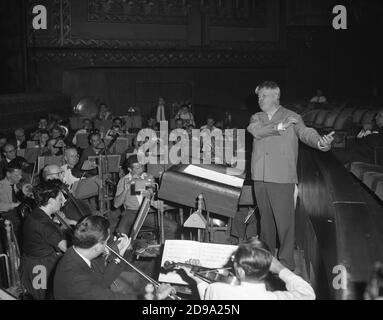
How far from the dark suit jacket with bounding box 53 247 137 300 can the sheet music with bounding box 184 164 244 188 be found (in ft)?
4.72

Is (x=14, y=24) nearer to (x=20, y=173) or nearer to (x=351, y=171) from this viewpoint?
(x=20, y=173)

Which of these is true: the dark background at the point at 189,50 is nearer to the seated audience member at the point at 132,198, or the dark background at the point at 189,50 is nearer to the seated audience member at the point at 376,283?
the seated audience member at the point at 132,198

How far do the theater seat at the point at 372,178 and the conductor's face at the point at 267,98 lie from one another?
37.3 inches

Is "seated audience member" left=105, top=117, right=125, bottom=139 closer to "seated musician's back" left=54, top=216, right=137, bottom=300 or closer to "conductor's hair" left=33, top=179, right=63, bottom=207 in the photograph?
"conductor's hair" left=33, top=179, right=63, bottom=207

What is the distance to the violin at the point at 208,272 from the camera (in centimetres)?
262

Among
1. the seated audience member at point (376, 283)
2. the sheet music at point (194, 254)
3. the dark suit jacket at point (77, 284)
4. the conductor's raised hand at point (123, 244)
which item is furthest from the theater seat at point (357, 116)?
the seated audience member at point (376, 283)

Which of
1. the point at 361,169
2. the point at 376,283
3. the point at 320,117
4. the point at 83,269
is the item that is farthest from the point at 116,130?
the point at 376,283

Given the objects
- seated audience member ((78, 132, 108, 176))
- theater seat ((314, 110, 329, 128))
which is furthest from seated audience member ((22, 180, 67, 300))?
theater seat ((314, 110, 329, 128))

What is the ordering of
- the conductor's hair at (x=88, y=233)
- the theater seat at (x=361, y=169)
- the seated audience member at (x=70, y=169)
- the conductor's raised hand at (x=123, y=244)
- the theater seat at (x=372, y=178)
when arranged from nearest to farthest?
1. the conductor's hair at (x=88, y=233)
2. the theater seat at (x=372, y=178)
3. the conductor's raised hand at (x=123, y=244)
4. the theater seat at (x=361, y=169)
5. the seated audience member at (x=70, y=169)

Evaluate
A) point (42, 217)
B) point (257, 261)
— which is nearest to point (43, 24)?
point (42, 217)

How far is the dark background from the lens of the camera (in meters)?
14.3

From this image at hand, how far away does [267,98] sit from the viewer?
150 inches

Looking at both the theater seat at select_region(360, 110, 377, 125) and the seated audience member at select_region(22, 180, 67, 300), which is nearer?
the seated audience member at select_region(22, 180, 67, 300)
